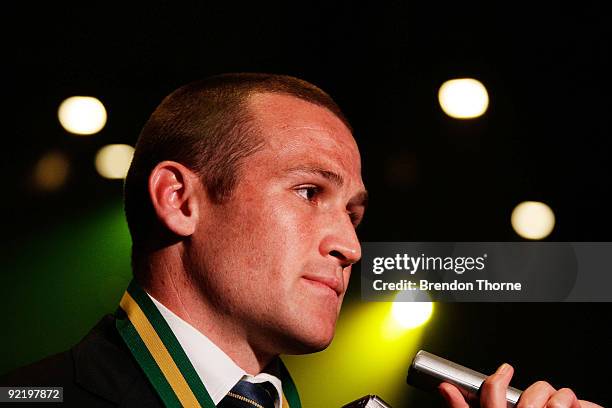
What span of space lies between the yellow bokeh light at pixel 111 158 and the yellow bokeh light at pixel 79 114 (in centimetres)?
7

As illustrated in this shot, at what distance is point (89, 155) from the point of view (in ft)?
6.36

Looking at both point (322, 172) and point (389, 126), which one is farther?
point (389, 126)

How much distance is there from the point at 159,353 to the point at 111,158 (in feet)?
3.19

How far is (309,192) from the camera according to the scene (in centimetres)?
120

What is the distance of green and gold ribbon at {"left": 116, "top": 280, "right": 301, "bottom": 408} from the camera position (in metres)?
1.06

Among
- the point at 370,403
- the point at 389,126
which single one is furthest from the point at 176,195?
the point at 389,126

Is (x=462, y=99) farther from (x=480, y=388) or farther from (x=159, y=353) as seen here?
(x=159, y=353)

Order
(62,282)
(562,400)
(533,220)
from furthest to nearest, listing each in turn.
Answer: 1. (533,220)
2. (62,282)
3. (562,400)

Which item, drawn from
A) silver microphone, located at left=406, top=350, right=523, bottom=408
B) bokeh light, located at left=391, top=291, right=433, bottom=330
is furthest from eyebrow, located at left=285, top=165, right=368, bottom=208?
bokeh light, located at left=391, top=291, right=433, bottom=330

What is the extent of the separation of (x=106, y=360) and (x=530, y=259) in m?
1.27

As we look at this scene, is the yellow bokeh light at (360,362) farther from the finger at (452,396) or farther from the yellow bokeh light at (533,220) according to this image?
the finger at (452,396)

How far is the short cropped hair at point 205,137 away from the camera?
1205 millimetres

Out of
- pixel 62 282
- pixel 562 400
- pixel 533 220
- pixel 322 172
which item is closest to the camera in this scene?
pixel 562 400

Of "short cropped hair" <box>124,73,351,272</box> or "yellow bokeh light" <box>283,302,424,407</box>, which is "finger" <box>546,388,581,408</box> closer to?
"short cropped hair" <box>124,73,351,272</box>
